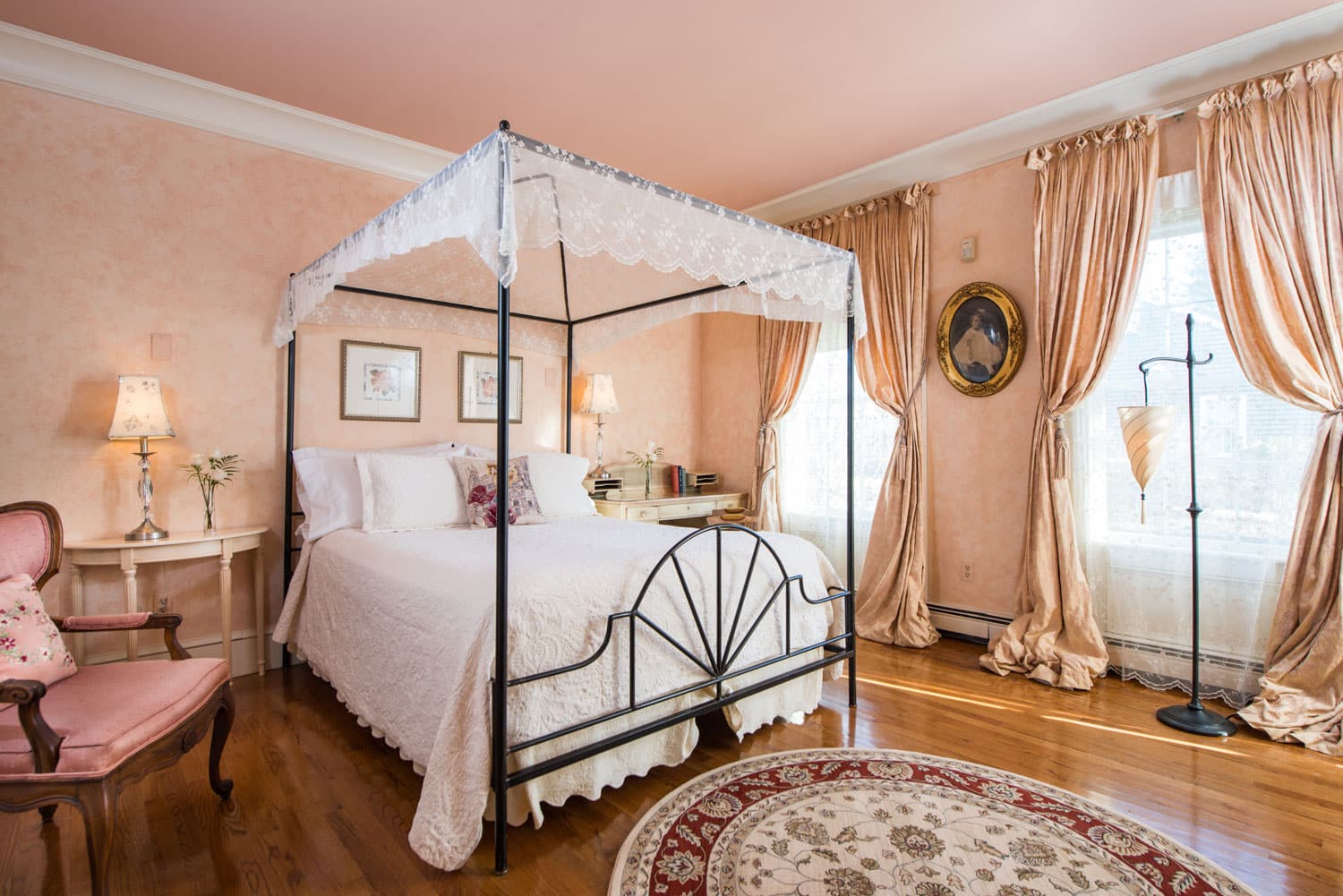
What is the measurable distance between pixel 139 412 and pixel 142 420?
0.04 meters

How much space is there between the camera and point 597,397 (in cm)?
450

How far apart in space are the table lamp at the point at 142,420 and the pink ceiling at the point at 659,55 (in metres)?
1.46

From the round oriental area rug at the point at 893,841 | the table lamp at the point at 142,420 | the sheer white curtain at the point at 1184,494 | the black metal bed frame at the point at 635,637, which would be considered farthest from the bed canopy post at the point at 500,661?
the sheer white curtain at the point at 1184,494

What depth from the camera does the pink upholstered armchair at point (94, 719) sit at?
5.01 feet

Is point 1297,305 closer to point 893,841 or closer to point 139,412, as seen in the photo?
point 893,841

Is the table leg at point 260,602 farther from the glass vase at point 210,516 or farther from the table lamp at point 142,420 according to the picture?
the table lamp at point 142,420

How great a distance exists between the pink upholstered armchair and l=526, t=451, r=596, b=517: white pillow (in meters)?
1.72

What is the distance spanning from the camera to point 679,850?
1.88 metres

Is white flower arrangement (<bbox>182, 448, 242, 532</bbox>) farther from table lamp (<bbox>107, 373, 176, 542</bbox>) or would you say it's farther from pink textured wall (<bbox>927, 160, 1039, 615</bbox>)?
pink textured wall (<bbox>927, 160, 1039, 615</bbox>)

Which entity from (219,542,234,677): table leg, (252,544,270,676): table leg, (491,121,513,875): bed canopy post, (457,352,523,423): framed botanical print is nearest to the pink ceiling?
(457,352,523,423): framed botanical print

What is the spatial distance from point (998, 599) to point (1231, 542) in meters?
1.13

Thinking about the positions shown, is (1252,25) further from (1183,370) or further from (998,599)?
(998,599)

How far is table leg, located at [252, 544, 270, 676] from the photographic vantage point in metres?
3.34

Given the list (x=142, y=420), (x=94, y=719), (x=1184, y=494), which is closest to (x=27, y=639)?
(x=94, y=719)
